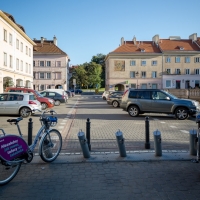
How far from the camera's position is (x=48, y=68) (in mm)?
63500

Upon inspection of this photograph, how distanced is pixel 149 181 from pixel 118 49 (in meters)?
57.3

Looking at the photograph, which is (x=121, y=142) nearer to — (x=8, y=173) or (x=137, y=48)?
(x=8, y=173)

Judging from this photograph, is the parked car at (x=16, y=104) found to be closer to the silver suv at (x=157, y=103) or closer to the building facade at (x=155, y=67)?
the silver suv at (x=157, y=103)

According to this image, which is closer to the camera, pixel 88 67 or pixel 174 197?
pixel 174 197

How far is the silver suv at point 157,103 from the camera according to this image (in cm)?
1405

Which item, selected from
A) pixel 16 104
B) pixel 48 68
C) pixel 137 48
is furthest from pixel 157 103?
pixel 48 68

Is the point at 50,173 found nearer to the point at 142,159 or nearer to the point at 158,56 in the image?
the point at 142,159

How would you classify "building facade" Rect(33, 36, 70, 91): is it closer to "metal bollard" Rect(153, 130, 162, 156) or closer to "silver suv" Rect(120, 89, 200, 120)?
"silver suv" Rect(120, 89, 200, 120)

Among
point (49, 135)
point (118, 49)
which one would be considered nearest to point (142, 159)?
point (49, 135)

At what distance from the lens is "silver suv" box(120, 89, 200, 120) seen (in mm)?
14047

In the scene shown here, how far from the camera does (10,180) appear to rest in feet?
14.8

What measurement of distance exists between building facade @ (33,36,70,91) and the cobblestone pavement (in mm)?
59567

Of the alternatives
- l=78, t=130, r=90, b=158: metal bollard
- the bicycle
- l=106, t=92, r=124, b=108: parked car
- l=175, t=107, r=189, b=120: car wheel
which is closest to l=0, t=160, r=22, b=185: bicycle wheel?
the bicycle

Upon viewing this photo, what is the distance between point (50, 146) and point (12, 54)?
32423mm
